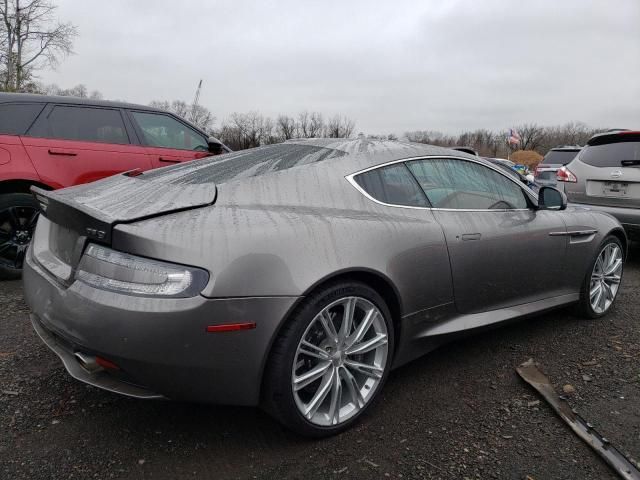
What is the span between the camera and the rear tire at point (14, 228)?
13.7ft

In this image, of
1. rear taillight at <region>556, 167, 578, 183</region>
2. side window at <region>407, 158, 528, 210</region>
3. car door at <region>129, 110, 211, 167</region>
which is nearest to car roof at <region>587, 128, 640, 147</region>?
rear taillight at <region>556, 167, 578, 183</region>

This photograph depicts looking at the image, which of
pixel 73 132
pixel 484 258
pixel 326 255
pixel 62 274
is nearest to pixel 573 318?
pixel 484 258

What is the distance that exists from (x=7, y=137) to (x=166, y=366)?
11.3 feet

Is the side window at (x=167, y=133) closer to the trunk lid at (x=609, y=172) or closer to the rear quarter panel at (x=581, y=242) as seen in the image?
the rear quarter panel at (x=581, y=242)

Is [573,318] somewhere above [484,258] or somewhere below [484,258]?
below

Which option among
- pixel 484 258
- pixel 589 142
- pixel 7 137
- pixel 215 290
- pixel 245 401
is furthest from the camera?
pixel 589 142

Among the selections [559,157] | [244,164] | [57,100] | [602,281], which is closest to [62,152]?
[57,100]

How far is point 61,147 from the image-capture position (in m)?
4.45

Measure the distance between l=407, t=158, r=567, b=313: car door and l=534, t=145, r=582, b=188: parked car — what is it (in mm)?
10071

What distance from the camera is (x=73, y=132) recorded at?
4.60 metres

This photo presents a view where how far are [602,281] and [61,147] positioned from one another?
4.74m

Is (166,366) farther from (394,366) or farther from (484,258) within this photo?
(484,258)

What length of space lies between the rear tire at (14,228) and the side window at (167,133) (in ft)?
4.25

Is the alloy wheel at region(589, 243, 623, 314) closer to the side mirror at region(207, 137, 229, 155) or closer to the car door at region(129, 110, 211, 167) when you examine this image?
the side mirror at region(207, 137, 229, 155)
